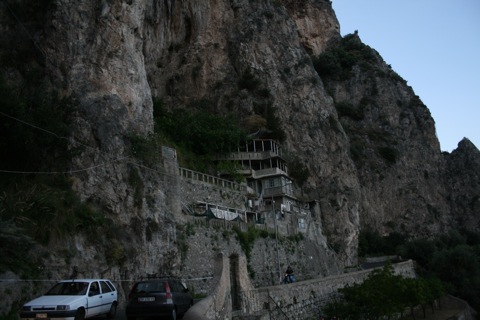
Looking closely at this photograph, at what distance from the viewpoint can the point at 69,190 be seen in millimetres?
22391

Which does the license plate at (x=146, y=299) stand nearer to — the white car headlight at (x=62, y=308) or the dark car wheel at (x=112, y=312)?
the dark car wheel at (x=112, y=312)

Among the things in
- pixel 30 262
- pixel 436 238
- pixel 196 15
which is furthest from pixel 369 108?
pixel 30 262

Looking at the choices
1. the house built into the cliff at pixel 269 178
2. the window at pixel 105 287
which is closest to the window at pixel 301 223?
the house built into the cliff at pixel 269 178

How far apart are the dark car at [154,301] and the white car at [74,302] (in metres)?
1.10

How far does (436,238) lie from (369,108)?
26.6 metres

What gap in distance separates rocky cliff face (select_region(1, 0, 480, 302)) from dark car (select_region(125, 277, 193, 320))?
770 cm

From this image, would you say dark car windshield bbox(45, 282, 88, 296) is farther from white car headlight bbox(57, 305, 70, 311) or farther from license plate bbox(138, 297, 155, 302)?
license plate bbox(138, 297, 155, 302)

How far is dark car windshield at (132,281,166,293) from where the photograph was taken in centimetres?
1423

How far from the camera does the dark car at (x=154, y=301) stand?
1380 cm

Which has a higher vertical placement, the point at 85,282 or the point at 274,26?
the point at 274,26

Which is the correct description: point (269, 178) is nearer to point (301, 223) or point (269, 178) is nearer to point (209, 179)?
point (301, 223)

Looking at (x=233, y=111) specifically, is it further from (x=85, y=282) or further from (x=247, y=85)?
(x=85, y=282)

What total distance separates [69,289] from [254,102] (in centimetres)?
4394

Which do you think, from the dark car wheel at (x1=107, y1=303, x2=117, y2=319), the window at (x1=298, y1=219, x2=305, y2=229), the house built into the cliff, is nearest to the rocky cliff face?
the house built into the cliff
